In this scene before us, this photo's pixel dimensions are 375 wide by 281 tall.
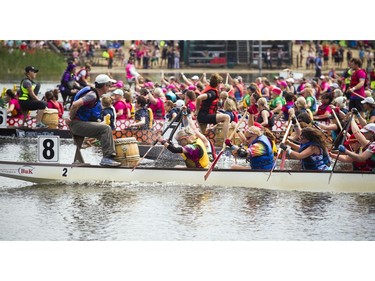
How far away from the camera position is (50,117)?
24.9m

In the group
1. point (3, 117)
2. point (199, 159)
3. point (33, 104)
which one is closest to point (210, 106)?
point (199, 159)

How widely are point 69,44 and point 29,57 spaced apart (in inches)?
273

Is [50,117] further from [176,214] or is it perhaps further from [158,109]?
[176,214]

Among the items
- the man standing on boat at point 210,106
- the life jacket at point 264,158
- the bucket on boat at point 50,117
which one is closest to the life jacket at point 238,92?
the bucket on boat at point 50,117

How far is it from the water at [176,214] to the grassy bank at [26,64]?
23596 millimetres

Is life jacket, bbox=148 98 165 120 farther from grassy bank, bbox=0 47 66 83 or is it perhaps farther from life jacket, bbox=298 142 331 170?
grassy bank, bbox=0 47 66 83

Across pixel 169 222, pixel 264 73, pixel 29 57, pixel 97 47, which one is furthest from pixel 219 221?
pixel 97 47

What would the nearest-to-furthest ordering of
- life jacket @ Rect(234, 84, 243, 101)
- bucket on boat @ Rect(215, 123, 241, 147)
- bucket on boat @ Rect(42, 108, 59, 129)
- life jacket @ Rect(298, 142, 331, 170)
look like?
life jacket @ Rect(298, 142, 331, 170) < bucket on boat @ Rect(215, 123, 241, 147) < bucket on boat @ Rect(42, 108, 59, 129) < life jacket @ Rect(234, 84, 243, 101)

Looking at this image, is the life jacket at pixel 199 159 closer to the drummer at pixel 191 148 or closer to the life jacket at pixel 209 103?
the drummer at pixel 191 148

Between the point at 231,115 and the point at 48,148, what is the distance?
5.79 meters

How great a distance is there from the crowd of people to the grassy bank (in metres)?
11.2

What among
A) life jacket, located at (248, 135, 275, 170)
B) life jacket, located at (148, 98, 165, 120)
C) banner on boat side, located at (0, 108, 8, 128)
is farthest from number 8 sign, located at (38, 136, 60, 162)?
life jacket, located at (148, 98, 165, 120)

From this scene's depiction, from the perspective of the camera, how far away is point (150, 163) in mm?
21453

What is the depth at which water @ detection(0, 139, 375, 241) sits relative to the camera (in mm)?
15133
